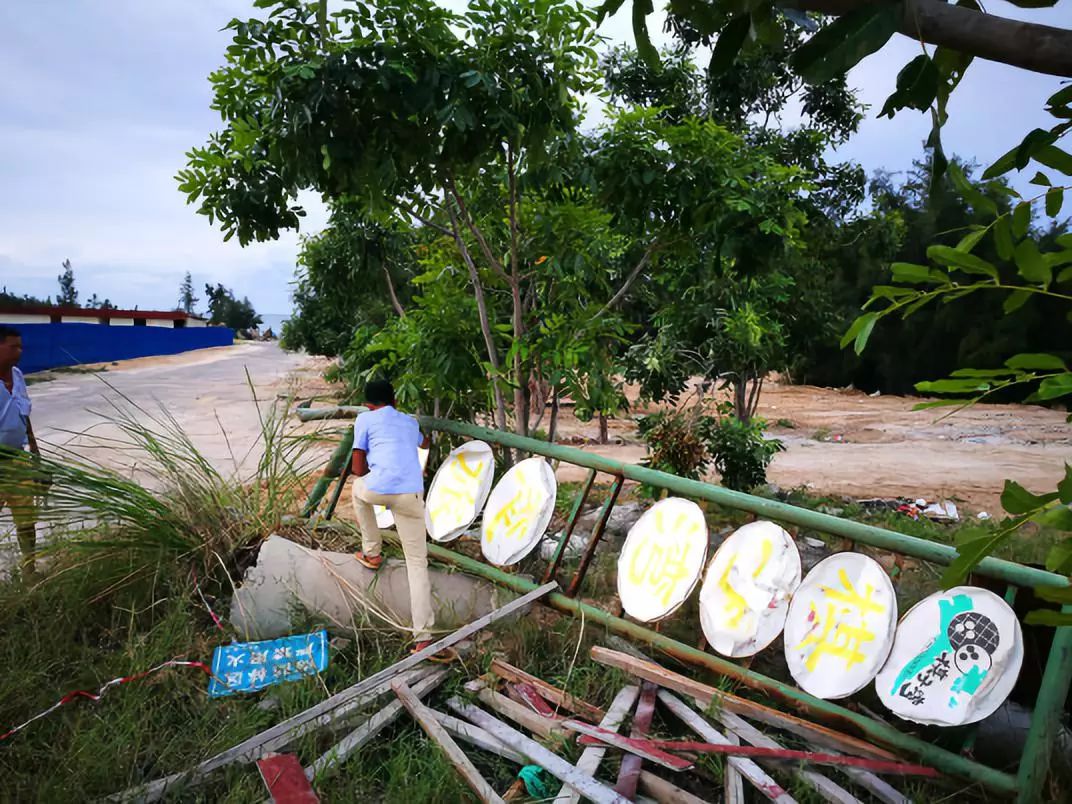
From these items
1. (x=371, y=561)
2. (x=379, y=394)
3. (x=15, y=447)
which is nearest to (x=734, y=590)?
(x=371, y=561)

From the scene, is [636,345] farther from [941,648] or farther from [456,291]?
[941,648]

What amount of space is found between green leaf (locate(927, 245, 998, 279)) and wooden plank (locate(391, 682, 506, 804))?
2.08 metres

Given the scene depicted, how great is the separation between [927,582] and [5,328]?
550cm

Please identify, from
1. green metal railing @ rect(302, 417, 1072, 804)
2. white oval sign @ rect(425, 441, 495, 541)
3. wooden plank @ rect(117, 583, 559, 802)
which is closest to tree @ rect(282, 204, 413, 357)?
white oval sign @ rect(425, 441, 495, 541)

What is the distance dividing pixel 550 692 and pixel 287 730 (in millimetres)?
1006

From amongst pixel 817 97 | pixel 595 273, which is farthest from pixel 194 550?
pixel 817 97

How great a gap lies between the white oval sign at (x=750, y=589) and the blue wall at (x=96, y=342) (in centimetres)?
1033

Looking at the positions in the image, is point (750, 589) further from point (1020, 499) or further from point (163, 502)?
point (163, 502)

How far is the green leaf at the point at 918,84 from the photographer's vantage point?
1080mm

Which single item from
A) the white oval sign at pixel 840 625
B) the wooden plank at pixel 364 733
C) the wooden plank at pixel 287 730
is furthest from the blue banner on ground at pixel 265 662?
the white oval sign at pixel 840 625

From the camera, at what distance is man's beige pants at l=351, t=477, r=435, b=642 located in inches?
134

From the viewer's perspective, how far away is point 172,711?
279cm

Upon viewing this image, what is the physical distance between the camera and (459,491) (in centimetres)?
409

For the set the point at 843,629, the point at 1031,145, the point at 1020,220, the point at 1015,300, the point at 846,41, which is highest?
the point at 846,41
